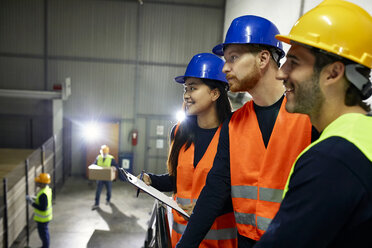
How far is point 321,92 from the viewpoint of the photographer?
1048mm

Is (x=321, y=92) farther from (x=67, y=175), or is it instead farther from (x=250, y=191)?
(x=67, y=175)

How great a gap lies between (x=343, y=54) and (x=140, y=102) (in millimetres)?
10607

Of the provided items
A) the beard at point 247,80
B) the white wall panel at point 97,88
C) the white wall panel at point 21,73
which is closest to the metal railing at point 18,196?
the white wall panel at point 97,88

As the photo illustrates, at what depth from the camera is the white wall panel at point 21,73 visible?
10.6m

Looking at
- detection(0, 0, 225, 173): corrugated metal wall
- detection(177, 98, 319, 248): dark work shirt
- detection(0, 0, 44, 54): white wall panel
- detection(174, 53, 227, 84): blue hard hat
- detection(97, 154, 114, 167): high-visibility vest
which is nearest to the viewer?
detection(177, 98, 319, 248): dark work shirt

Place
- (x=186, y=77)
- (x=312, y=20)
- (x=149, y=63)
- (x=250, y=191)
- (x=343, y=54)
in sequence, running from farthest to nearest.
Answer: (x=149, y=63), (x=186, y=77), (x=250, y=191), (x=312, y=20), (x=343, y=54)

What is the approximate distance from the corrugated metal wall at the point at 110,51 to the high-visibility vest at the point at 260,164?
9.63 meters

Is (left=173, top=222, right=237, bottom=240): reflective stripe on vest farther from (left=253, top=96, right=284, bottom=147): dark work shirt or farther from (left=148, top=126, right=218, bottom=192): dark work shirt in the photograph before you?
(left=253, top=96, right=284, bottom=147): dark work shirt

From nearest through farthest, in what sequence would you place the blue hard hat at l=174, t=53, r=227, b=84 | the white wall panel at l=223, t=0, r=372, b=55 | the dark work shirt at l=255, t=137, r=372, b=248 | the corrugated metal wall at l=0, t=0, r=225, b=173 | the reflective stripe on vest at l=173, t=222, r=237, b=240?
the dark work shirt at l=255, t=137, r=372, b=248 → the reflective stripe on vest at l=173, t=222, r=237, b=240 → the blue hard hat at l=174, t=53, r=227, b=84 → the white wall panel at l=223, t=0, r=372, b=55 → the corrugated metal wall at l=0, t=0, r=225, b=173

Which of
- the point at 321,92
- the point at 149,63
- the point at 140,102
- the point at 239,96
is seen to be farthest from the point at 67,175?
the point at 321,92

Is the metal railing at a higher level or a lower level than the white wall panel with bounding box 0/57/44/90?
lower

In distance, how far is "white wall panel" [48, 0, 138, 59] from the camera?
1052 cm

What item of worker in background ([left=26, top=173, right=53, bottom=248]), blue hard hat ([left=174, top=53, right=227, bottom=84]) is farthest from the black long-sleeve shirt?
worker in background ([left=26, top=173, right=53, bottom=248])

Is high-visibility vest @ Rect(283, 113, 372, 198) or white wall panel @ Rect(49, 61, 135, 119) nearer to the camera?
high-visibility vest @ Rect(283, 113, 372, 198)
